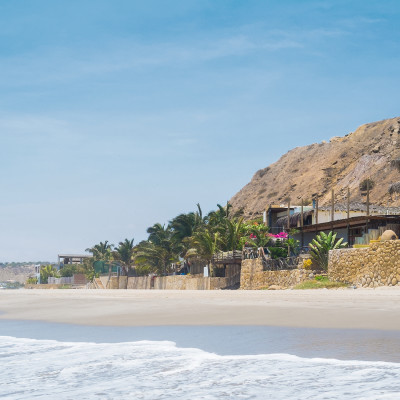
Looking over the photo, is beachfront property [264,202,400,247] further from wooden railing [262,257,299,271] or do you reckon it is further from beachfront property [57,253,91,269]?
beachfront property [57,253,91,269]

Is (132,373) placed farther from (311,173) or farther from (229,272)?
(311,173)

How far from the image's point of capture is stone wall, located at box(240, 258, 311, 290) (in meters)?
35.2

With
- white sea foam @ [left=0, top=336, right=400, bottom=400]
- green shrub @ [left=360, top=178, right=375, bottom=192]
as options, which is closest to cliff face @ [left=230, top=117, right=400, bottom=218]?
green shrub @ [left=360, top=178, right=375, bottom=192]

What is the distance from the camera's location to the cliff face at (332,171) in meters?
84.3

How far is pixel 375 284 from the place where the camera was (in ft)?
96.9

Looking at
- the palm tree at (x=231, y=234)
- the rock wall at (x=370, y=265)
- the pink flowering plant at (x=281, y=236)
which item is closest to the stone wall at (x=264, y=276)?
the rock wall at (x=370, y=265)

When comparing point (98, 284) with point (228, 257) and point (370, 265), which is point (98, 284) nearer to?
point (228, 257)

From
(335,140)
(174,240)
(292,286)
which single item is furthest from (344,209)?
(335,140)

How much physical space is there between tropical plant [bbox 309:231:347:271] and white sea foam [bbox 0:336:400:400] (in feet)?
80.7

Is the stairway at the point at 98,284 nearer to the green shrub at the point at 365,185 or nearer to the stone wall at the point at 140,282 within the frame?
the stone wall at the point at 140,282

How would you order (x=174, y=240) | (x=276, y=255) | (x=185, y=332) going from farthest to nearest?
(x=174, y=240) < (x=276, y=255) < (x=185, y=332)

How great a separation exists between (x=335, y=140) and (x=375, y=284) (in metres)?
90.5

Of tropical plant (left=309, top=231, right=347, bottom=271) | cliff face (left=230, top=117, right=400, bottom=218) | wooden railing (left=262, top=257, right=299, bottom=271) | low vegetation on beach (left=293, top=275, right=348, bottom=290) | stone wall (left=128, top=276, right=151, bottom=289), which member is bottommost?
stone wall (left=128, top=276, right=151, bottom=289)

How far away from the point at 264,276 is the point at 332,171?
65.5 meters
